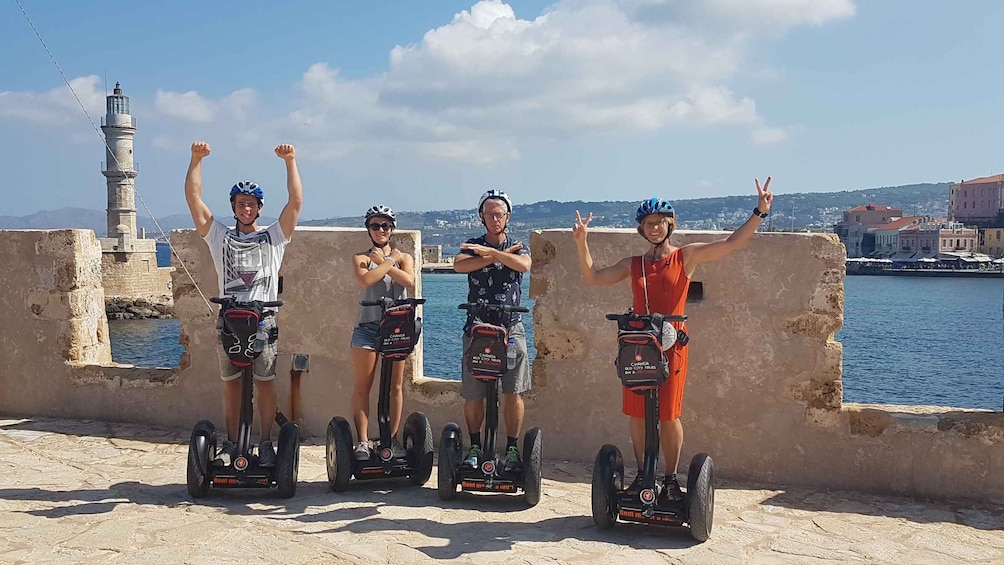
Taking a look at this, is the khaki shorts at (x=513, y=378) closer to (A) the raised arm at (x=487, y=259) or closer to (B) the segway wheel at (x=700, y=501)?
(A) the raised arm at (x=487, y=259)

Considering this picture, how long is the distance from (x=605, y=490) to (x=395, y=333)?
1.43m

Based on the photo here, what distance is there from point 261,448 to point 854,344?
42.5 metres

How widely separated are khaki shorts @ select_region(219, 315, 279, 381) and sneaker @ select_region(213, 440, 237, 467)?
37cm

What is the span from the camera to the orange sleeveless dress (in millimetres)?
4160

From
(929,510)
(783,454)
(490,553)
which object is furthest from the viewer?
(783,454)

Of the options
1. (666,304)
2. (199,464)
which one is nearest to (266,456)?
(199,464)

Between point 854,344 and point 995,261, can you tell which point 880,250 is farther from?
point 854,344

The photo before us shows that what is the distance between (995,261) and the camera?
334 feet

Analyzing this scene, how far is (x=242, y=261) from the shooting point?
4707 millimetres

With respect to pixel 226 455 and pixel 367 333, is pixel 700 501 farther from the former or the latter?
pixel 226 455

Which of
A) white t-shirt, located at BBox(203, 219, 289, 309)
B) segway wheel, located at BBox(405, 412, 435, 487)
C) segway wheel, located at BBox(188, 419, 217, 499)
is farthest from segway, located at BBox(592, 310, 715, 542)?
segway wheel, located at BBox(188, 419, 217, 499)

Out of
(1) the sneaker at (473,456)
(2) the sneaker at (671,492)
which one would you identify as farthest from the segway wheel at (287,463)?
(2) the sneaker at (671,492)

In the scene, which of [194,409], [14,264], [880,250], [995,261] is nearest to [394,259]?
[194,409]

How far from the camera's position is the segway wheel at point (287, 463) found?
469cm
